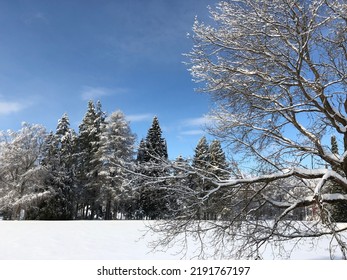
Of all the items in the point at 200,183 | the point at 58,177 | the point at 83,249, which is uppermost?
the point at 58,177

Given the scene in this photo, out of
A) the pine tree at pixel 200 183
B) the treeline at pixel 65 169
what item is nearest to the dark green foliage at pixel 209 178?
the pine tree at pixel 200 183

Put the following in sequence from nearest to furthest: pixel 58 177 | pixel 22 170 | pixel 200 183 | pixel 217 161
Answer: pixel 200 183 < pixel 217 161 < pixel 22 170 < pixel 58 177

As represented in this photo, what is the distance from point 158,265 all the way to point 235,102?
340 cm

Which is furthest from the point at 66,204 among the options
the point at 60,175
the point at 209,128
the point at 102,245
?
the point at 209,128

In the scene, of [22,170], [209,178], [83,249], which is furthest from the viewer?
[22,170]

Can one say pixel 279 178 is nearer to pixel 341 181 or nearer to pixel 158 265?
pixel 341 181

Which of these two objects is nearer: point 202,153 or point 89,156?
point 202,153

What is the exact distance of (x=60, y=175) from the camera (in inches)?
1412

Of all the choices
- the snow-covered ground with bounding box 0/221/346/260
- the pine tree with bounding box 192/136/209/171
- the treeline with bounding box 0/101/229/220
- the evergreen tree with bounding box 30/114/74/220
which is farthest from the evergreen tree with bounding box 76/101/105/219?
the pine tree with bounding box 192/136/209/171

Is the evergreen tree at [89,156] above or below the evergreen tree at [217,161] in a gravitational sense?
above

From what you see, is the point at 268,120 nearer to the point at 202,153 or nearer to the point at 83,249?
the point at 202,153

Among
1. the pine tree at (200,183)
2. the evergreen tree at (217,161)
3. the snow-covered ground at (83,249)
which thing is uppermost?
the evergreen tree at (217,161)

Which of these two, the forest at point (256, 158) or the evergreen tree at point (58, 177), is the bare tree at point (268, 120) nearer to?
the forest at point (256, 158)

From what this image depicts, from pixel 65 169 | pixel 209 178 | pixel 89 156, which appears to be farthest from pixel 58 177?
pixel 209 178
